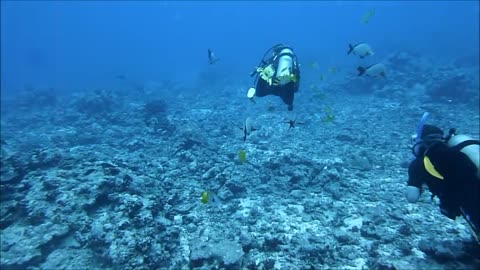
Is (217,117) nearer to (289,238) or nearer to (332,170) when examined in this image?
(332,170)

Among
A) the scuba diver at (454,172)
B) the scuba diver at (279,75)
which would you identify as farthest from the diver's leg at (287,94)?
the scuba diver at (454,172)

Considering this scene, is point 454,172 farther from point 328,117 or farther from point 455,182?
point 328,117

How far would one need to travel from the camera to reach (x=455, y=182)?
4.12 m

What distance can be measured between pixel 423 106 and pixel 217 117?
9.95 meters

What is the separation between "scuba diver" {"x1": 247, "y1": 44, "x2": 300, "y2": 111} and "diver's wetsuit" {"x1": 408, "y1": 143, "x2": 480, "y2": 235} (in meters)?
2.31

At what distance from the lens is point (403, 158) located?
34.2 ft

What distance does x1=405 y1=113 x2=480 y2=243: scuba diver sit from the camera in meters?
3.99

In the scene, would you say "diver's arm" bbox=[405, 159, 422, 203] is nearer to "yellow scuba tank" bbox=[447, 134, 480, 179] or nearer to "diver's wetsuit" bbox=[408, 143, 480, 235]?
"diver's wetsuit" bbox=[408, 143, 480, 235]

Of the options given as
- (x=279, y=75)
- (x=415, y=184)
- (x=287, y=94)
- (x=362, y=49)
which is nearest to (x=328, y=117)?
(x=362, y=49)

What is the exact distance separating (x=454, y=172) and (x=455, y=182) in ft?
0.44

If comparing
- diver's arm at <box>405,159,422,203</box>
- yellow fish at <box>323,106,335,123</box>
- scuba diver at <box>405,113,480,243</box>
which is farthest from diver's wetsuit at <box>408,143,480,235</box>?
yellow fish at <box>323,106,335,123</box>

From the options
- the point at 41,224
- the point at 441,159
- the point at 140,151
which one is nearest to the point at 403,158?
the point at 441,159

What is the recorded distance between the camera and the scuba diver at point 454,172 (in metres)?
3.99

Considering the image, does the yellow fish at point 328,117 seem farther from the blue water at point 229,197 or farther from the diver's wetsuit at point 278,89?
the diver's wetsuit at point 278,89
